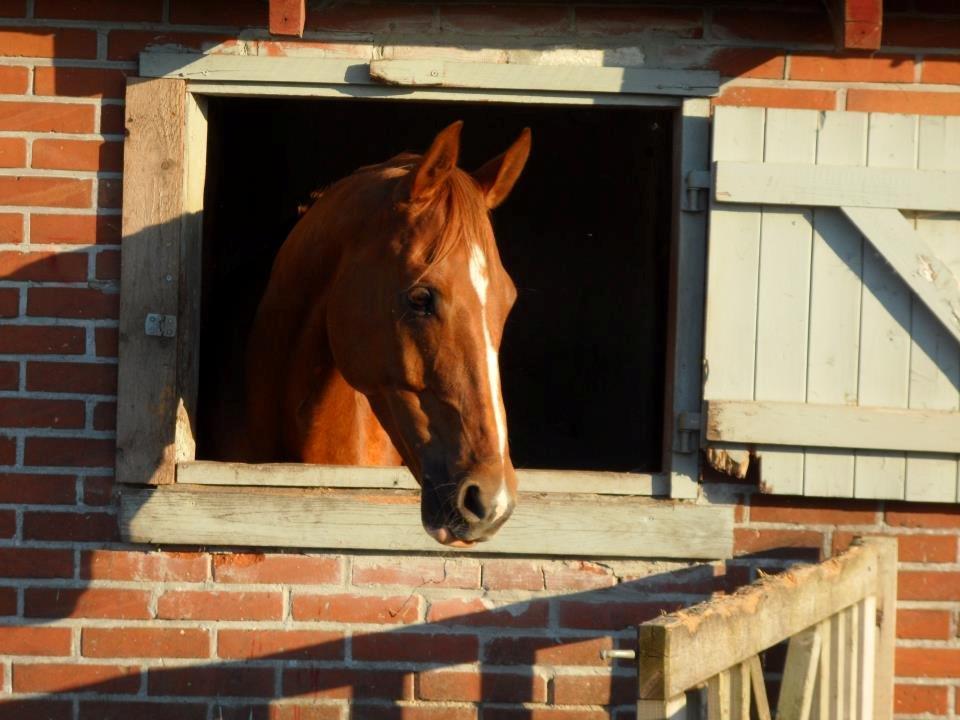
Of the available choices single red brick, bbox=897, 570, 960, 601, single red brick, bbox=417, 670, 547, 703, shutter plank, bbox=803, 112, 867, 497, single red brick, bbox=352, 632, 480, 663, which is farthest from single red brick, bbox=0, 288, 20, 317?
single red brick, bbox=897, 570, 960, 601

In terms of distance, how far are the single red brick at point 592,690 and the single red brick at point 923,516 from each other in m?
0.91

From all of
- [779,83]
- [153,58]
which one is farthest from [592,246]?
[153,58]

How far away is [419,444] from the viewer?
2.95 meters

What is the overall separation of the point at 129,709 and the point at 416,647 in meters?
0.87

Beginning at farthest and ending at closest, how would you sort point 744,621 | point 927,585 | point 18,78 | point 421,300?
point 927,585 → point 18,78 → point 421,300 → point 744,621

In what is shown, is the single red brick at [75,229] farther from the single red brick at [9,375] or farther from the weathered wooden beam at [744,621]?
the weathered wooden beam at [744,621]

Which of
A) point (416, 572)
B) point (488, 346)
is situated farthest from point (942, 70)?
point (416, 572)

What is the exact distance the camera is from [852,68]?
3.49 m

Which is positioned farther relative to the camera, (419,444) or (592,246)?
(592,246)

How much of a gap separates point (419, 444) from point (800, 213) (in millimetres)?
1314

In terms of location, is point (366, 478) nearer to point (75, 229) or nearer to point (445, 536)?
point (445, 536)

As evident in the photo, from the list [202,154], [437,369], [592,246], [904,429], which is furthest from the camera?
[592,246]

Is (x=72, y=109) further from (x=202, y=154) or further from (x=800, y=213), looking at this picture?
(x=800, y=213)

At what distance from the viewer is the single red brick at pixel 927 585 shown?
356cm
